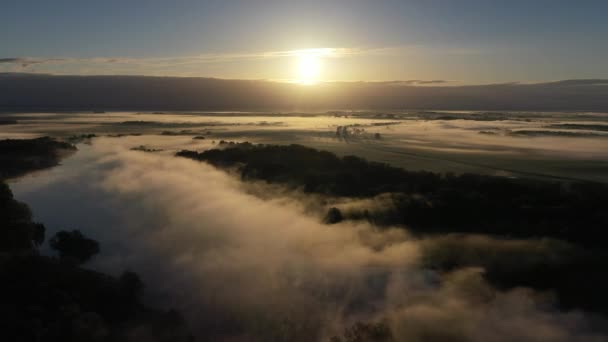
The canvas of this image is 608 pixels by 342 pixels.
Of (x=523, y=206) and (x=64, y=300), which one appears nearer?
(x=64, y=300)

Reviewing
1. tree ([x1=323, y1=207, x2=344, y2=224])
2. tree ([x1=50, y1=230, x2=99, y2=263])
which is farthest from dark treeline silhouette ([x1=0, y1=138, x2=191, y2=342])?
tree ([x1=323, y1=207, x2=344, y2=224])

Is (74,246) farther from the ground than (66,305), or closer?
closer

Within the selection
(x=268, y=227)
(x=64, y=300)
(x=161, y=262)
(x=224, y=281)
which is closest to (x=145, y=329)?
(x=64, y=300)

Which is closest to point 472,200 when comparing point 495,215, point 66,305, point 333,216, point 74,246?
point 495,215

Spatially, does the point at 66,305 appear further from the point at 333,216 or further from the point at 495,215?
the point at 495,215

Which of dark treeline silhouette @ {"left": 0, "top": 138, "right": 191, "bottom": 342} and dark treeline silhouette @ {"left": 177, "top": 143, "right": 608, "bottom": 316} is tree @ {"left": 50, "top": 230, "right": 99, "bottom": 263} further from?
dark treeline silhouette @ {"left": 177, "top": 143, "right": 608, "bottom": 316}

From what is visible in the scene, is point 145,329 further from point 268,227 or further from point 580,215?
point 580,215

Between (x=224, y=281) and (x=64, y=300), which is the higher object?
(x=64, y=300)

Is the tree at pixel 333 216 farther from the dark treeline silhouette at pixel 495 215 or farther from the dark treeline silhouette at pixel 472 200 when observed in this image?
the dark treeline silhouette at pixel 472 200
